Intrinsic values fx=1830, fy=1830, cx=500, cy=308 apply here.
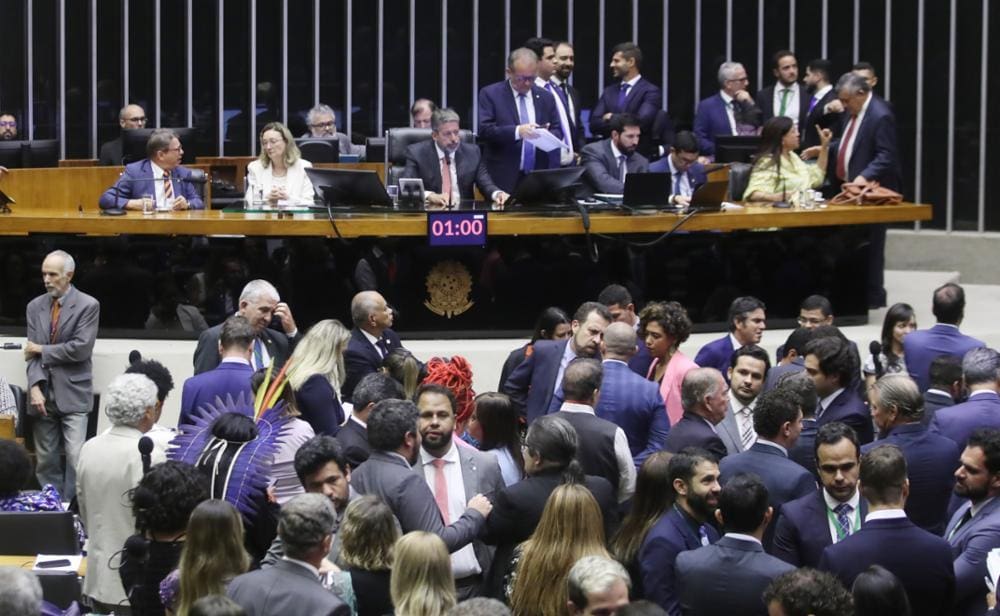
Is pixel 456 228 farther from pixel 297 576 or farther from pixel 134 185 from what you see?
pixel 297 576

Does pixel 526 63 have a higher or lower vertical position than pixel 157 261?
higher

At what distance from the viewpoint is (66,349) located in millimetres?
10664

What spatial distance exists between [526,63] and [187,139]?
2.91m

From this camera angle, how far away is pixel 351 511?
20.1ft

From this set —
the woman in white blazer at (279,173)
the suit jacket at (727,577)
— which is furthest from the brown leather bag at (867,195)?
the suit jacket at (727,577)

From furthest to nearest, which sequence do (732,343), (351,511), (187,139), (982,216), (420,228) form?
(982,216) → (187,139) → (420,228) → (732,343) → (351,511)

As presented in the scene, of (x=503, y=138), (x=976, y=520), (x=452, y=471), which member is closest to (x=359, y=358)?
(x=452, y=471)

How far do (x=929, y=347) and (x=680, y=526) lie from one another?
308 centimetres

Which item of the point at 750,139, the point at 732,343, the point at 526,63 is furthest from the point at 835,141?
the point at 732,343

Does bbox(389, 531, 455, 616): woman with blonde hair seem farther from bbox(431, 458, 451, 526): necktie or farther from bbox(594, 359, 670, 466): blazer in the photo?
bbox(594, 359, 670, 466): blazer

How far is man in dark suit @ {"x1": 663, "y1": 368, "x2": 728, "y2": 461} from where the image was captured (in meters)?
7.43

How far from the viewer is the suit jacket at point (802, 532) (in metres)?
6.48

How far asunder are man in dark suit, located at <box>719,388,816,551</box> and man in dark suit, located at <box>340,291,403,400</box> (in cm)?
283

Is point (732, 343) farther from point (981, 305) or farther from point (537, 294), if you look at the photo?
point (981, 305)
